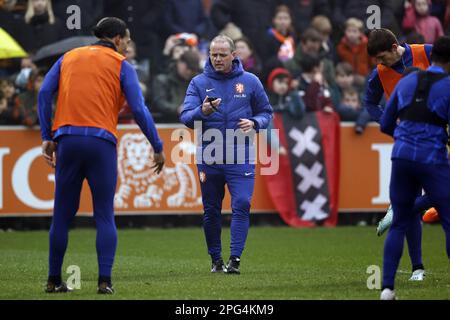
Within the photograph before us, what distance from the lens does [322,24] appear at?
20312mm

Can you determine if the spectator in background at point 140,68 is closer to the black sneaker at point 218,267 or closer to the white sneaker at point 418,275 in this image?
the black sneaker at point 218,267

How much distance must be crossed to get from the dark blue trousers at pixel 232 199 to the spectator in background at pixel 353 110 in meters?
6.65

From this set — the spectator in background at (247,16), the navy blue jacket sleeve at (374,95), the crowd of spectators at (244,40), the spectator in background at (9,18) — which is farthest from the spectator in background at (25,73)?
the navy blue jacket sleeve at (374,95)

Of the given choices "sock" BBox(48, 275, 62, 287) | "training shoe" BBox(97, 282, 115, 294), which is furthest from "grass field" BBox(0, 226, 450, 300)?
"sock" BBox(48, 275, 62, 287)

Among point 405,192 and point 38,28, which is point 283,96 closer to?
point 38,28

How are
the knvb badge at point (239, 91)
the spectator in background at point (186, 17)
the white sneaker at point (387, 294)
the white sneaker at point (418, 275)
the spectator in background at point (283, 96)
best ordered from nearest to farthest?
the white sneaker at point (387, 294) < the white sneaker at point (418, 275) < the knvb badge at point (239, 91) < the spectator in background at point (283, 96) < the spectator in background at point (186, 17)

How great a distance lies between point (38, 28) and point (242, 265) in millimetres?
7473

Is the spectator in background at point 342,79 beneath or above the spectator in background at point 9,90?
above

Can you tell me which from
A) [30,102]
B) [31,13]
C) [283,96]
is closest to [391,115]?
[283,96]

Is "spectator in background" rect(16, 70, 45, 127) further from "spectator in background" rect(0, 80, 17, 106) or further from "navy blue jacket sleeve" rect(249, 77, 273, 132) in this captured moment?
"navy blue jacket sleeve" rect(249, 77, 273, 132)

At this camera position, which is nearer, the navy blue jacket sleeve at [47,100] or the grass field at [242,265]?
the navy blue jacket sleeve at [47,100]

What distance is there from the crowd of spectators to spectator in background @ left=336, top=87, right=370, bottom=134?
0.06ft

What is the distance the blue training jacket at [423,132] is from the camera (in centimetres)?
934

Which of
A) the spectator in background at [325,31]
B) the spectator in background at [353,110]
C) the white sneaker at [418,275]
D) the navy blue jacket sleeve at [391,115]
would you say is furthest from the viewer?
the spectator in background at [325,31]
